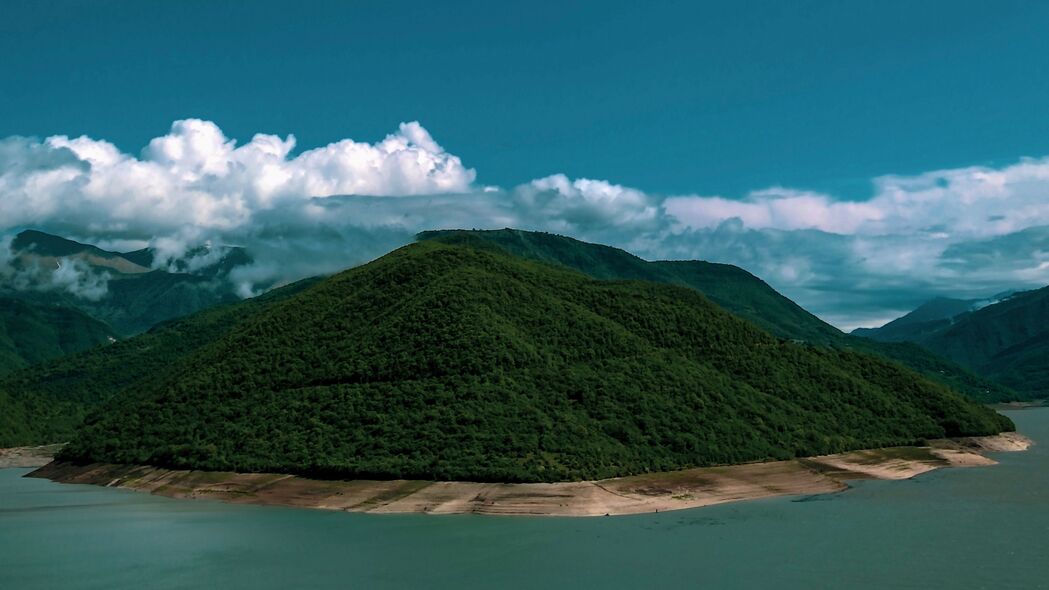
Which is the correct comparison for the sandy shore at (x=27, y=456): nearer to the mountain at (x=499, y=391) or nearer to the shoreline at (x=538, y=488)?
the mountain at (x=499, y=391)

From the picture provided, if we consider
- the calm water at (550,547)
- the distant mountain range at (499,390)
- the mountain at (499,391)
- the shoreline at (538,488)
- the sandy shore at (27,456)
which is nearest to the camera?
the calm water at (550,547)

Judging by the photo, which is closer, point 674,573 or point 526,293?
point 674,573

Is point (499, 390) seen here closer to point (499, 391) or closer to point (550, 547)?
point (499, 391)

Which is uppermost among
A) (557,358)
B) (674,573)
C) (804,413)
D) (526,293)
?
(526,293)

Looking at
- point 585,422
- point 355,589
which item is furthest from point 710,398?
point 355,589

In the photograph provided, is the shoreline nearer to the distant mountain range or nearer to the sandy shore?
the distant mountain range

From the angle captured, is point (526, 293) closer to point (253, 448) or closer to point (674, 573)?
point (253, 448)

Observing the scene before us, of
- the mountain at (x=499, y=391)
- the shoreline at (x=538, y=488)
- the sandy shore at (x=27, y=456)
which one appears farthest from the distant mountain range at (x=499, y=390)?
the sandy shore at (x=27, y=456)
